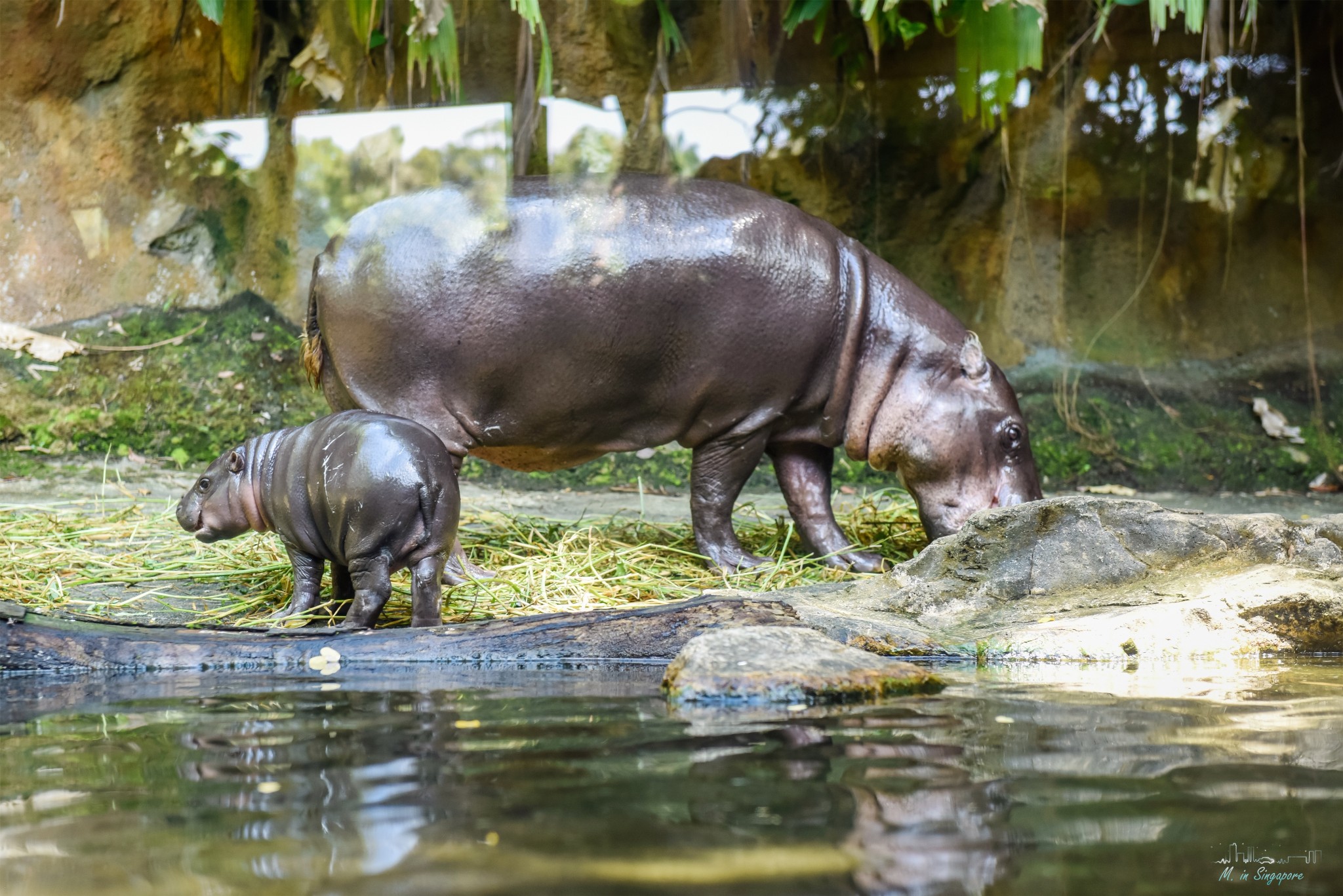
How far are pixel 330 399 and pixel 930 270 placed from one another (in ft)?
13.2

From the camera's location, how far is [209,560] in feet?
15.8

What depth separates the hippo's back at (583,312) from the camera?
179 inches

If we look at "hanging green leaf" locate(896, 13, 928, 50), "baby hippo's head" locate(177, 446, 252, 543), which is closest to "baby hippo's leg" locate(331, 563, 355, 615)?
"baby hippo's head" locate(177, 446, 252, 543)

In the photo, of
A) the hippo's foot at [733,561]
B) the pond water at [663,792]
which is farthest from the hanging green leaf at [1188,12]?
the pond water at [663,792]

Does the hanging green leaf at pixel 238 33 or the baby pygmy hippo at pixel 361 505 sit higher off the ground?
the hanging green leaf at pixel 238 33

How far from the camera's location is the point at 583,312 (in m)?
4.66

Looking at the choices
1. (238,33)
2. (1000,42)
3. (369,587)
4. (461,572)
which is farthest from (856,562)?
(238,33)

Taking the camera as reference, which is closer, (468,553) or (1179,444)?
(468,553)

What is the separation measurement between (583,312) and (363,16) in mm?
1762

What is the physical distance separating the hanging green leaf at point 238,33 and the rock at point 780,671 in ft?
17.4

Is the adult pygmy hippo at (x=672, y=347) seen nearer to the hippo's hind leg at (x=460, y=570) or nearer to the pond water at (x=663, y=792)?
the hippo's hind leg at (x=460, y=570)

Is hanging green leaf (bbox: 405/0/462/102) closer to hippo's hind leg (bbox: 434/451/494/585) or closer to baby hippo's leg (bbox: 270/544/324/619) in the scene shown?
hippo's hind leg (bbox: 434/451/494/585)

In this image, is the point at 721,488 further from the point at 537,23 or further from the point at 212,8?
the point at 212,8

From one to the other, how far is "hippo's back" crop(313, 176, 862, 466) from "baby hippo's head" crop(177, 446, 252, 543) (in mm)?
579
